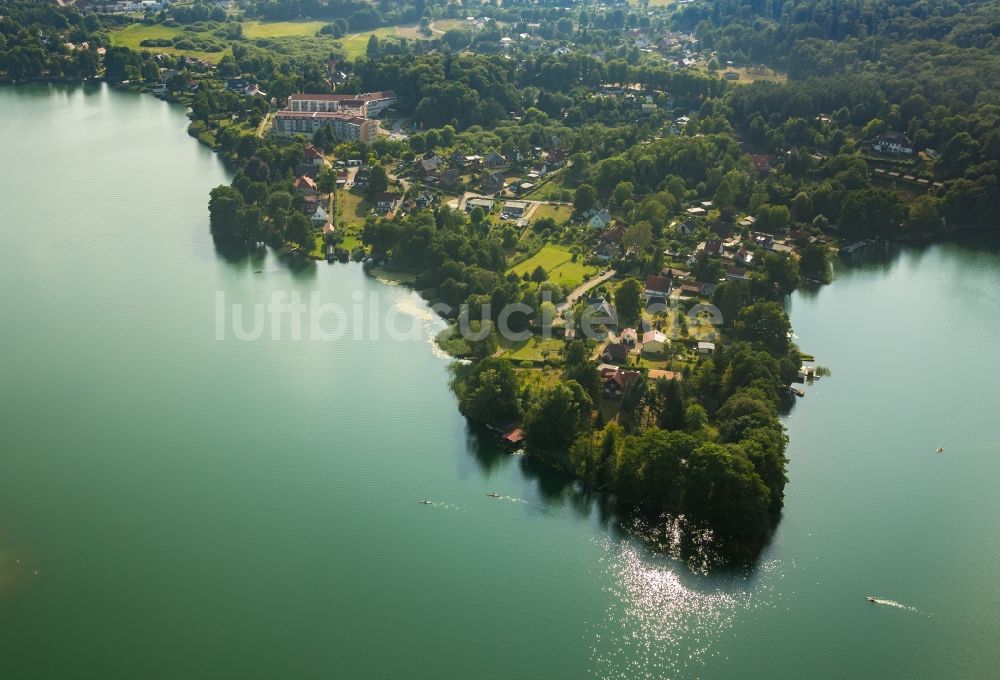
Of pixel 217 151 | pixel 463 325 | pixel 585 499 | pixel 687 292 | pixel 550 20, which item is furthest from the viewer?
pixel 550 20

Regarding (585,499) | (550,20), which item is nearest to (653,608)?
(585,499)

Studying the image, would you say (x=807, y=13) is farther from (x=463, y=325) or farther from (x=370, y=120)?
(x=463, y=325)

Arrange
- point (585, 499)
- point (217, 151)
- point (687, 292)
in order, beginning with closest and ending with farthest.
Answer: point (585, 499) → point (687, 292) → point (217, 151)

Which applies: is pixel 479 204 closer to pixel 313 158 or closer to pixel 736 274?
pixel 313 158

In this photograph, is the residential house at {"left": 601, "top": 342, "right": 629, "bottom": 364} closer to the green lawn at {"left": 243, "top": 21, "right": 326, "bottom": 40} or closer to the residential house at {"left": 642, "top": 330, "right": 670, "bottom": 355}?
the residential house at {"left": 642, "top": 330, "right": 670, "bottom": 355}

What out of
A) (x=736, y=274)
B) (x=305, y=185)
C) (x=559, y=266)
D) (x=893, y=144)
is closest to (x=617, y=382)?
(x=559, y=266)

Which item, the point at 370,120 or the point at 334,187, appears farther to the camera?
the point at 370,120
